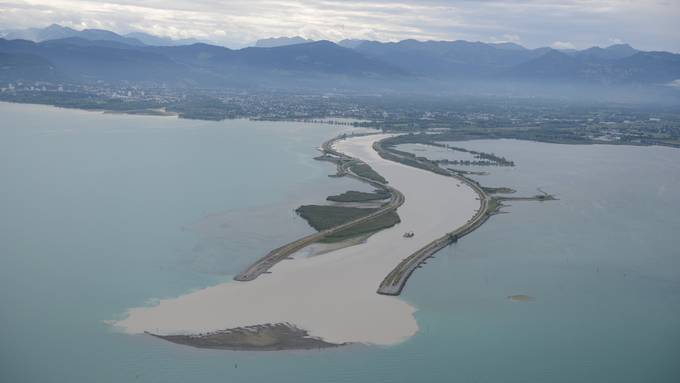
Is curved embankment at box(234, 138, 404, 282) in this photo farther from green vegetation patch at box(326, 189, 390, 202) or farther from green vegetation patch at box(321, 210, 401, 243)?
green vegetation patch at box(326, 189, 390, 202)

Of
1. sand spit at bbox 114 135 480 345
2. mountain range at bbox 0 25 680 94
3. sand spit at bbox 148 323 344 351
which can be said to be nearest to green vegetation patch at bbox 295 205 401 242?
sand spit at bbox 114 135 480 345

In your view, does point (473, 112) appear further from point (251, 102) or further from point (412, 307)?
point (412, 307)

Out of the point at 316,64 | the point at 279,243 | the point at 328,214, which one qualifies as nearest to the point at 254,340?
the point at 279,243

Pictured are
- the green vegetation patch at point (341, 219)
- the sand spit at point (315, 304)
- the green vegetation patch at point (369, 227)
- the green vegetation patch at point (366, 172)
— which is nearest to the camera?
the sand spit at point (315, 304)

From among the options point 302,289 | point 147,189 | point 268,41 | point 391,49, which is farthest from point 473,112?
point 268,41

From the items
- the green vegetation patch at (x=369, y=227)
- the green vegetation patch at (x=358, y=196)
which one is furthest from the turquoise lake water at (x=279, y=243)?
the green vegetation patch at (x=369, y=227)

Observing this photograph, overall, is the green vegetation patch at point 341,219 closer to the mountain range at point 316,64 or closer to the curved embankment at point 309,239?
the curved embankment at point 309,239

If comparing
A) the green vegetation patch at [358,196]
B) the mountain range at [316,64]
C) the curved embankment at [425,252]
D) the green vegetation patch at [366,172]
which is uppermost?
the mountain range at [316,64]

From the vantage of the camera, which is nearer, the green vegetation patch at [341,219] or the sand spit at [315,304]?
the sand spit at [315,304]
